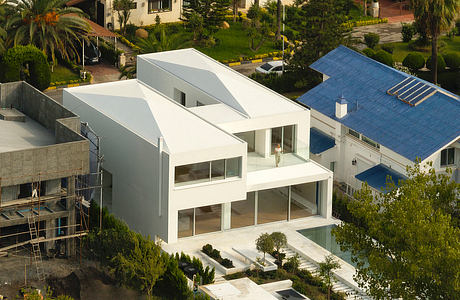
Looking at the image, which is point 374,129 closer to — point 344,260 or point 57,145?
point 344,260

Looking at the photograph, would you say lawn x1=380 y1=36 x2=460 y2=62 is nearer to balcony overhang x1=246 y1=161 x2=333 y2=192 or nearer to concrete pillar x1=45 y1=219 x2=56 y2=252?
balcony overhang x1=246 y1=161 x2=333 y2=192

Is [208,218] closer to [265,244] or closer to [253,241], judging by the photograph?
[253,241]

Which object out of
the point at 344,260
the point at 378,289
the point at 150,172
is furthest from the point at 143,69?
the point at 378,289

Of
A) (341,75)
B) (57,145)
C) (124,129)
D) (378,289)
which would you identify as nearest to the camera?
(378,289)

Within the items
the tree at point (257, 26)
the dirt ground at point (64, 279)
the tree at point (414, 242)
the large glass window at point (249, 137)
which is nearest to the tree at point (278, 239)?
the tree at point (414, 242)

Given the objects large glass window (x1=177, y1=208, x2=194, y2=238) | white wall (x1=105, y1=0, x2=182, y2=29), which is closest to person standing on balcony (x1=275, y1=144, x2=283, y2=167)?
large glass window (x1=177, y1=208, x2=194, y2=238)

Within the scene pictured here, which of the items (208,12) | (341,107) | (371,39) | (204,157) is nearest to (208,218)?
(204,157)
